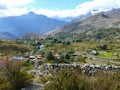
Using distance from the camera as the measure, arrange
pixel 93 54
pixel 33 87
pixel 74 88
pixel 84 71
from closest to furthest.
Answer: pixel 74 88
pixel 33 87
pixel 84 71
pixel 93 54

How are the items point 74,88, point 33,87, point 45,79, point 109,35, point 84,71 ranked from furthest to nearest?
point 109,35
point 84,71
point 45,79
point 33,87
point 74,88

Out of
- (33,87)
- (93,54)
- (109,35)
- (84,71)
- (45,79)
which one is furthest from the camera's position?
(109,35)

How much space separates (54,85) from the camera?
10812mm

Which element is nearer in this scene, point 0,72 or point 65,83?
point 65,83

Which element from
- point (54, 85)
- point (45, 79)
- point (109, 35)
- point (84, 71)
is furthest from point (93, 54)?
point (109, 35)

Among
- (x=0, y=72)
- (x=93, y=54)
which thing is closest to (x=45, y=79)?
(x=0, y=72)

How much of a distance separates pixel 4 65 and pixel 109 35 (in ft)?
537

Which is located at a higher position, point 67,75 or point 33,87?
point 67,75

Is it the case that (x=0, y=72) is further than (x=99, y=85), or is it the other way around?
(x=0, y=72)

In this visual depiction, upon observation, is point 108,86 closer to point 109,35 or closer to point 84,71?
point 84,71

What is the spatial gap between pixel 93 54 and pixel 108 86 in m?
62.1

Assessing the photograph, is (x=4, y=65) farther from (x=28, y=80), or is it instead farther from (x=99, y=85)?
(x=99, y=85)

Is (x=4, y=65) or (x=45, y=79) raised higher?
(x=4, y=65)

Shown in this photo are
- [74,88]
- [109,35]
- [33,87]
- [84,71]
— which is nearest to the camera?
[74,88]
